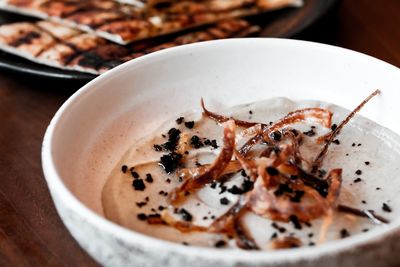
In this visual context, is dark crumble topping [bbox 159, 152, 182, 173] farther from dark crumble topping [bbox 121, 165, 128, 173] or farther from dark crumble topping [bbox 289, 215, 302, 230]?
dark crumble topping [bbox 289, 215, 302, 230]

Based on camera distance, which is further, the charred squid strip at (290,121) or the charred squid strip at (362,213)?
the charred squid strip at (290,121)

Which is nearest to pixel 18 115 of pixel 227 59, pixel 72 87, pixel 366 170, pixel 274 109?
pixel 72 87

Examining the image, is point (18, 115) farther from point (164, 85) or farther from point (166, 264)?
point (166, 264)

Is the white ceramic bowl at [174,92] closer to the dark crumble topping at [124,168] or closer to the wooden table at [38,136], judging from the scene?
the dark crumble topping at [124,168]

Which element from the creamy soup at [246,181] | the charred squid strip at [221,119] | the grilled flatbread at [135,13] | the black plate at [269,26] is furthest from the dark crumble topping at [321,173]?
the grilled flatbread at [135,13]

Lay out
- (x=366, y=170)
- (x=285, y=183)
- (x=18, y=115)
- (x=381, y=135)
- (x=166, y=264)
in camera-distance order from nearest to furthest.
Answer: (x=166, y=264) → (x=285, y=183) → (x=366, y=170) → (x=381, y=135) → (x=18, y=115)

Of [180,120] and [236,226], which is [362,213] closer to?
[236,226]
